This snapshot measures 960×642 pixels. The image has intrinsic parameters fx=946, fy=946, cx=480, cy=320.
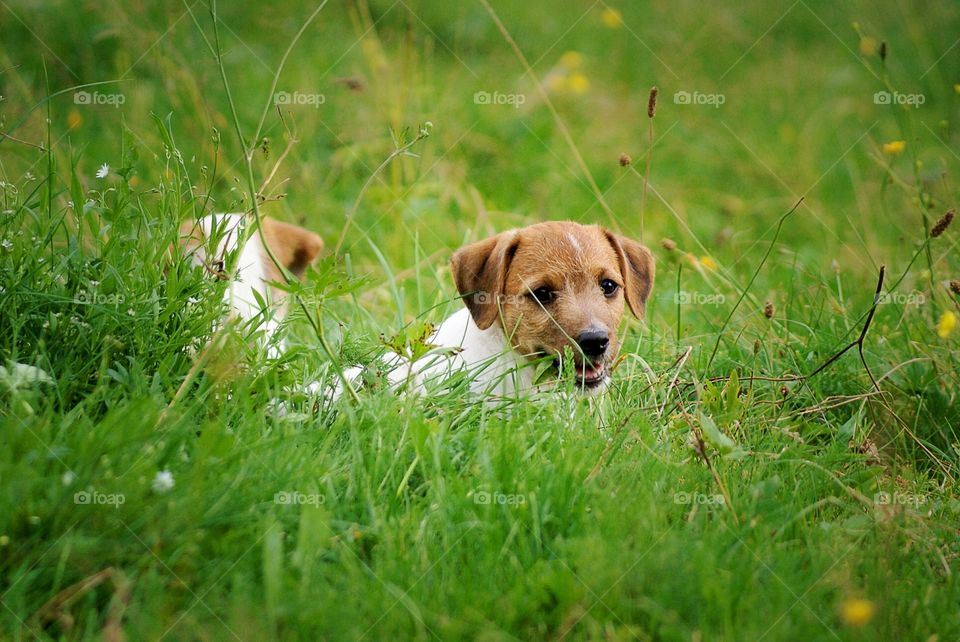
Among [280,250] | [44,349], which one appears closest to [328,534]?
[44,349]

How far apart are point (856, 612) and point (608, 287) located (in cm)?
218

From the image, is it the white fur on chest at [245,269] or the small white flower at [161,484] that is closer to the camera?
the small white flower at [161,484]

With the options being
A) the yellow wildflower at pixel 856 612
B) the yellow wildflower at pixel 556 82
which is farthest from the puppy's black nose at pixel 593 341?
the yellow wildflower at pixel 556 82

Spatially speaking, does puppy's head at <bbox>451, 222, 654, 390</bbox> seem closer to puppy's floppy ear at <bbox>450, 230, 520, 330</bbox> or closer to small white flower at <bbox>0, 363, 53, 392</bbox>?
puppy's floppy ear at <bbox>450, 230, 520, 330</bbox>

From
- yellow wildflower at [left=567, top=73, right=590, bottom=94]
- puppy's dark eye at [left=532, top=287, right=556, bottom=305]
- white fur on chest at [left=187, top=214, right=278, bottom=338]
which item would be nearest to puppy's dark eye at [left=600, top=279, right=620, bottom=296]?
puppy's dark eye at [left=532, top=287, right=556, bottom=305]

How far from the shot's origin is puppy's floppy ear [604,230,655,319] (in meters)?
4.83

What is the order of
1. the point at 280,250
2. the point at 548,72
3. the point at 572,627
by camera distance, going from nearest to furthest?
the point at 572,627 → the point at 280,250 → the point at 548,72

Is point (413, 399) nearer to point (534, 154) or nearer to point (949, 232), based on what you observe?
point (949, 232)

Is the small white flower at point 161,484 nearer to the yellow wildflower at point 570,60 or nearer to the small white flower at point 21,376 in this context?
the small white flower at point 21,376

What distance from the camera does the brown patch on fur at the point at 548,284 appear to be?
14.5 ft

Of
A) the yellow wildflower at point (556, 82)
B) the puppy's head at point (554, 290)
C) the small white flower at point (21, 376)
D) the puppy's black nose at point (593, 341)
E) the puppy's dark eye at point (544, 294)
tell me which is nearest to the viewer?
the small white flower at point (21, 376)

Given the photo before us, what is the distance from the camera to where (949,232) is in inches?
213

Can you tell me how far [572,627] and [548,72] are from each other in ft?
24.6

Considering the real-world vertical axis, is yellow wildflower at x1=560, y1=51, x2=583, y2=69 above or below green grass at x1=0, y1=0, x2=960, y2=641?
above
